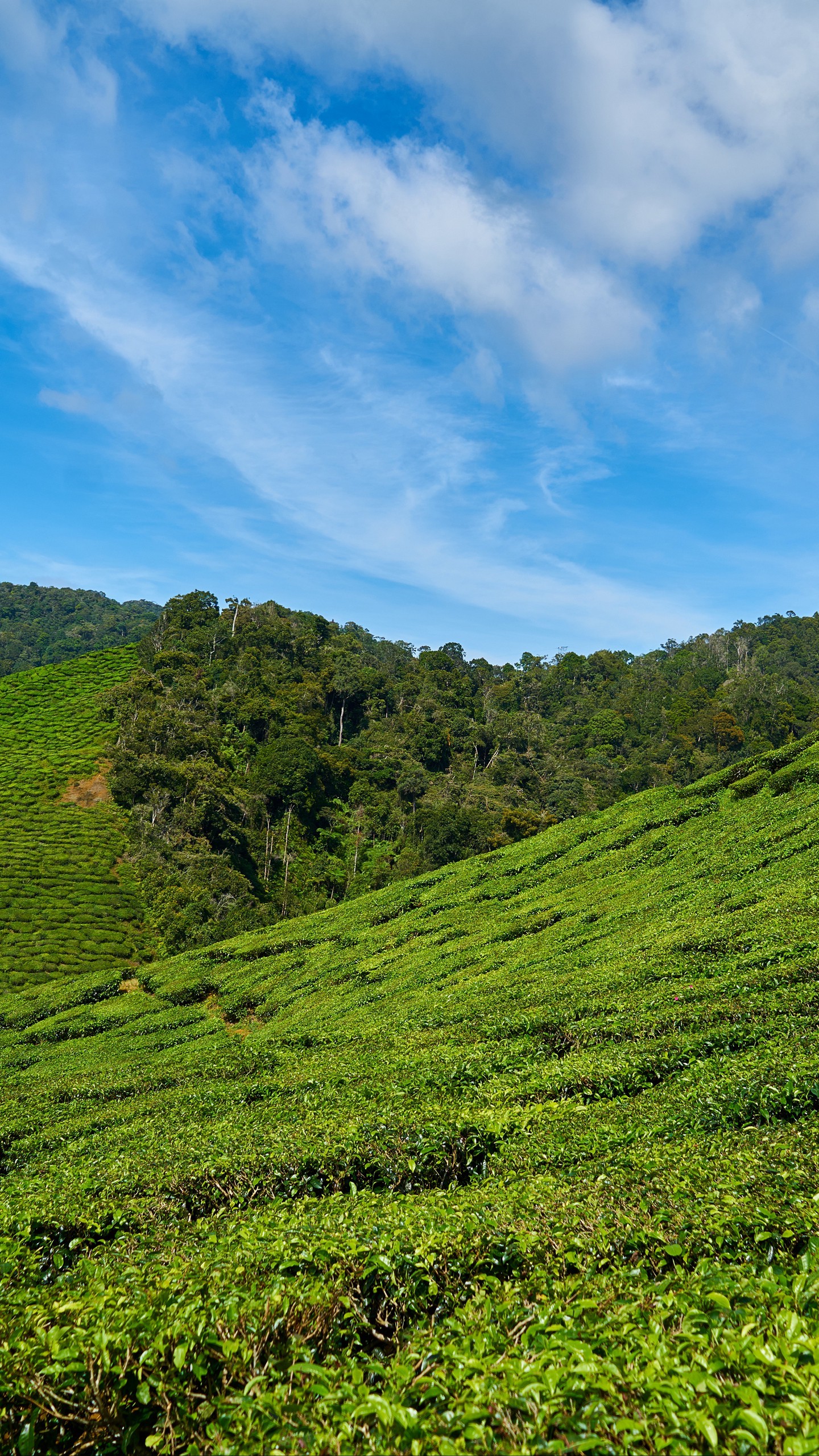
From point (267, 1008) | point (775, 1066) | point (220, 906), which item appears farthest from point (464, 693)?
point (775, 1066)

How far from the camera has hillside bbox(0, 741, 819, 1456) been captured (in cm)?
456

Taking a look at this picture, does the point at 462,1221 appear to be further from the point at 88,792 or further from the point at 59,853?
the point at 88,792

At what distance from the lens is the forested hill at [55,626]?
147375 mm

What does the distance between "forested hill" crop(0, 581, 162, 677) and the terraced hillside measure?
185 feet

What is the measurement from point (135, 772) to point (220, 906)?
1655 centimetres

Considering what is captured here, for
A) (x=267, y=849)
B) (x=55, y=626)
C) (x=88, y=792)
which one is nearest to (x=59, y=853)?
(x=88, y=792)

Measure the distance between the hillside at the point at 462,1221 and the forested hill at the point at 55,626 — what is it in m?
134

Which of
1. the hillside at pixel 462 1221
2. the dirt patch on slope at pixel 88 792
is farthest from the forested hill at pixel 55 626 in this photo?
the hillside at pixel 462 1221

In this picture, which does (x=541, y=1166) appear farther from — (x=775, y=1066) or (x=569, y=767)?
(x=569, y=767)

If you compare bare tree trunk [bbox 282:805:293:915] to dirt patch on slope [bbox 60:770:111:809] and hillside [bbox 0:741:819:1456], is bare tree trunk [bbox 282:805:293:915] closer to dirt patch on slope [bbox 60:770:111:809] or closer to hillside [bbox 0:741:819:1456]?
dirt patch on slope [bbox 60:770:111:809]

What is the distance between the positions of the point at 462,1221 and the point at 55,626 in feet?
615

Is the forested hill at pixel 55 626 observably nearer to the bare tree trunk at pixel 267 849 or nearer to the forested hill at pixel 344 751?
the forested hill at pixel 344 751

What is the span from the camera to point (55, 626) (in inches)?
6747

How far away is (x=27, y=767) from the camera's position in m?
73.5
